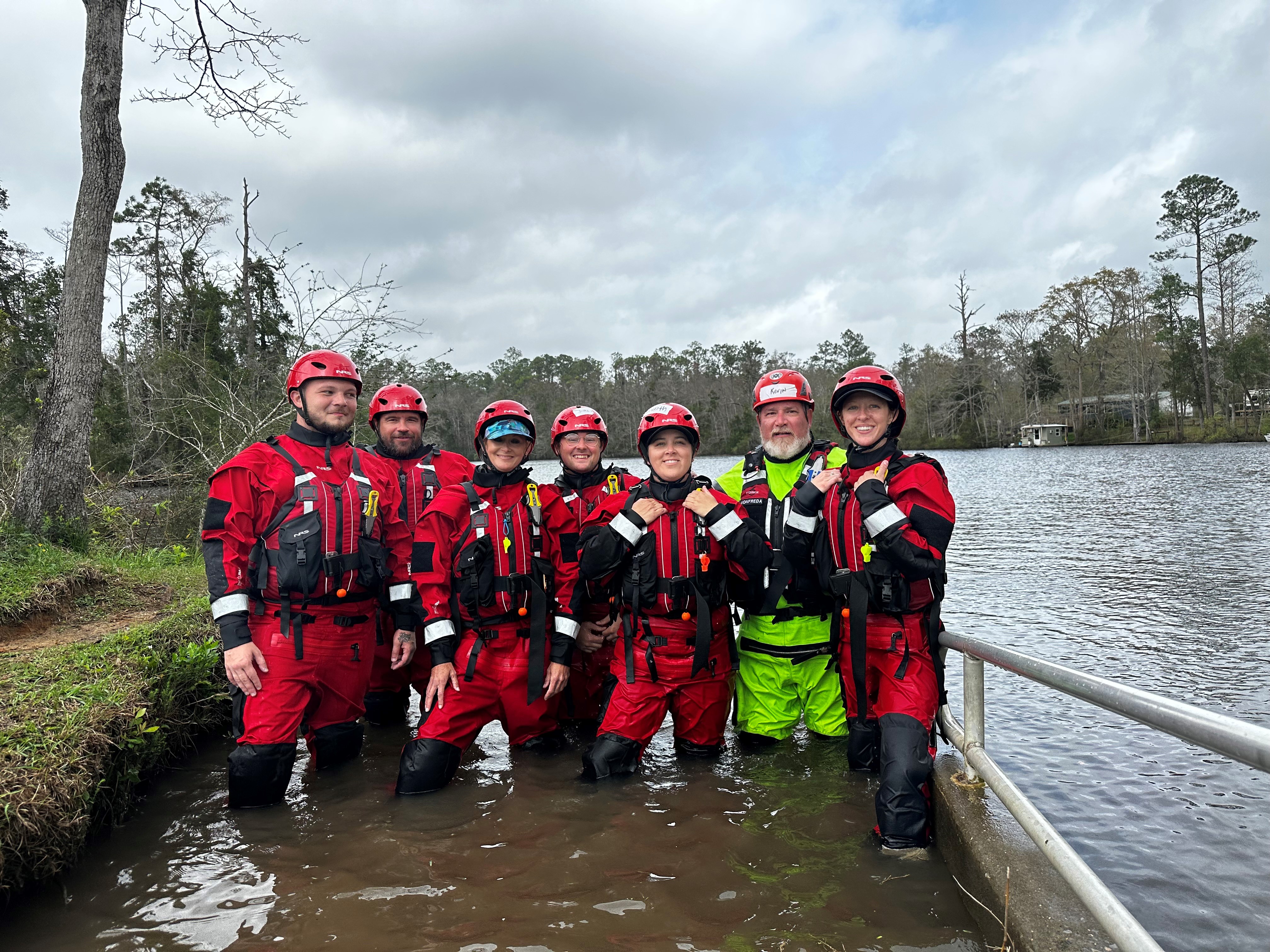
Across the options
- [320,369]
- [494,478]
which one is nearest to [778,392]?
[494,478]

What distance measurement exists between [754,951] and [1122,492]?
94.7 feet

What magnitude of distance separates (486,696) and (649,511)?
156 cm

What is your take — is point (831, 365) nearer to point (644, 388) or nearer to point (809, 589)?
point (644, 388)

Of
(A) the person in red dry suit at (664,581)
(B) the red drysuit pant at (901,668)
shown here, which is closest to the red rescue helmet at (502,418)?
(A) the person in red dry suit at (664,581)

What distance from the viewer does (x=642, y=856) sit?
3807mm

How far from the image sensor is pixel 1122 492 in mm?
26562

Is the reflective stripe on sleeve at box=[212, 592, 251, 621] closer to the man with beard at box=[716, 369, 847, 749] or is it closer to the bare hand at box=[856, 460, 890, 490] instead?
the man with beard at box=[716, 369, 847, 749]

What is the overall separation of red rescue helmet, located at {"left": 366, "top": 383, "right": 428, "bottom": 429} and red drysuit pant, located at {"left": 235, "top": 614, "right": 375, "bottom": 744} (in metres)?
2.09

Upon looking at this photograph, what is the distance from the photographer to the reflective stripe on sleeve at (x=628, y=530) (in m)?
4.44

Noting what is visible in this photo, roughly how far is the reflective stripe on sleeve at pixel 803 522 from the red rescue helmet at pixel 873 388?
0.53m

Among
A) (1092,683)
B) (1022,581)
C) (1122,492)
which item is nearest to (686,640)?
(1092,683)

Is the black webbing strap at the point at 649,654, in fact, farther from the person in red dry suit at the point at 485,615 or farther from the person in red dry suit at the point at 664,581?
the person in red dry suit at the point at 485,615

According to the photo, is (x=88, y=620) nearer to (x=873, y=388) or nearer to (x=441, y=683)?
(x=441, y=683)

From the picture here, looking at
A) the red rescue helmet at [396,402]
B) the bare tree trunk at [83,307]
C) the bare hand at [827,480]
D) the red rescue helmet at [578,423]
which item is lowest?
the bare hand at [827,480]
